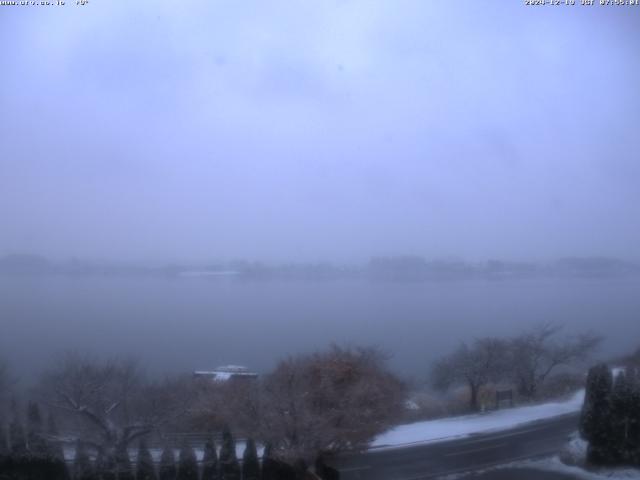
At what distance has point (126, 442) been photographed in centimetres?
894

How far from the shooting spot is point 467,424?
36.2 ft

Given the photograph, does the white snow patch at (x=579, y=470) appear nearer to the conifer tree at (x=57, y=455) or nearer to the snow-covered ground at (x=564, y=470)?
the snow-covered ground at (x=564, y=470)

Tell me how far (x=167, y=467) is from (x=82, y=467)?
46.3 inches

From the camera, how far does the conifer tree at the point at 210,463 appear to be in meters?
8.67

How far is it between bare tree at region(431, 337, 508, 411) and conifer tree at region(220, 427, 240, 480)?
533 centimetres

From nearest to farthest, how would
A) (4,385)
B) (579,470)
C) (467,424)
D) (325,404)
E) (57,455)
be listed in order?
1. (57,455)
2. (579,470)
3. (325,404)
4. (4,385)
5. (467,424)

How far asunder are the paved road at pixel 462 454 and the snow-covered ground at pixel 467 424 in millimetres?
174

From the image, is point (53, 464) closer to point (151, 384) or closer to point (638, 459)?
point (151, 384)

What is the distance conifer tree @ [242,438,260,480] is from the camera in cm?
891

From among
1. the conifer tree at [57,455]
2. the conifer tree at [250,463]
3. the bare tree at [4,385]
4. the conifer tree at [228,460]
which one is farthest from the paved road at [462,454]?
the bare tree at [4,385]

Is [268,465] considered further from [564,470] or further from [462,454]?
[564,470]

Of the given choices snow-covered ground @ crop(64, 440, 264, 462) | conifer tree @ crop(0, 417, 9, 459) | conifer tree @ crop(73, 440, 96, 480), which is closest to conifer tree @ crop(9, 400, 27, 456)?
conifer tree @ crop(0, 417, 9, 459)

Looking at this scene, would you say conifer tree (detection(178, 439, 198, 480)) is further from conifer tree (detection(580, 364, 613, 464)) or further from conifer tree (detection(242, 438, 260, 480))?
conifer tree (detection(580, 364, 613, 464))

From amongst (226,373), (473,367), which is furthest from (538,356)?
(226,373)
